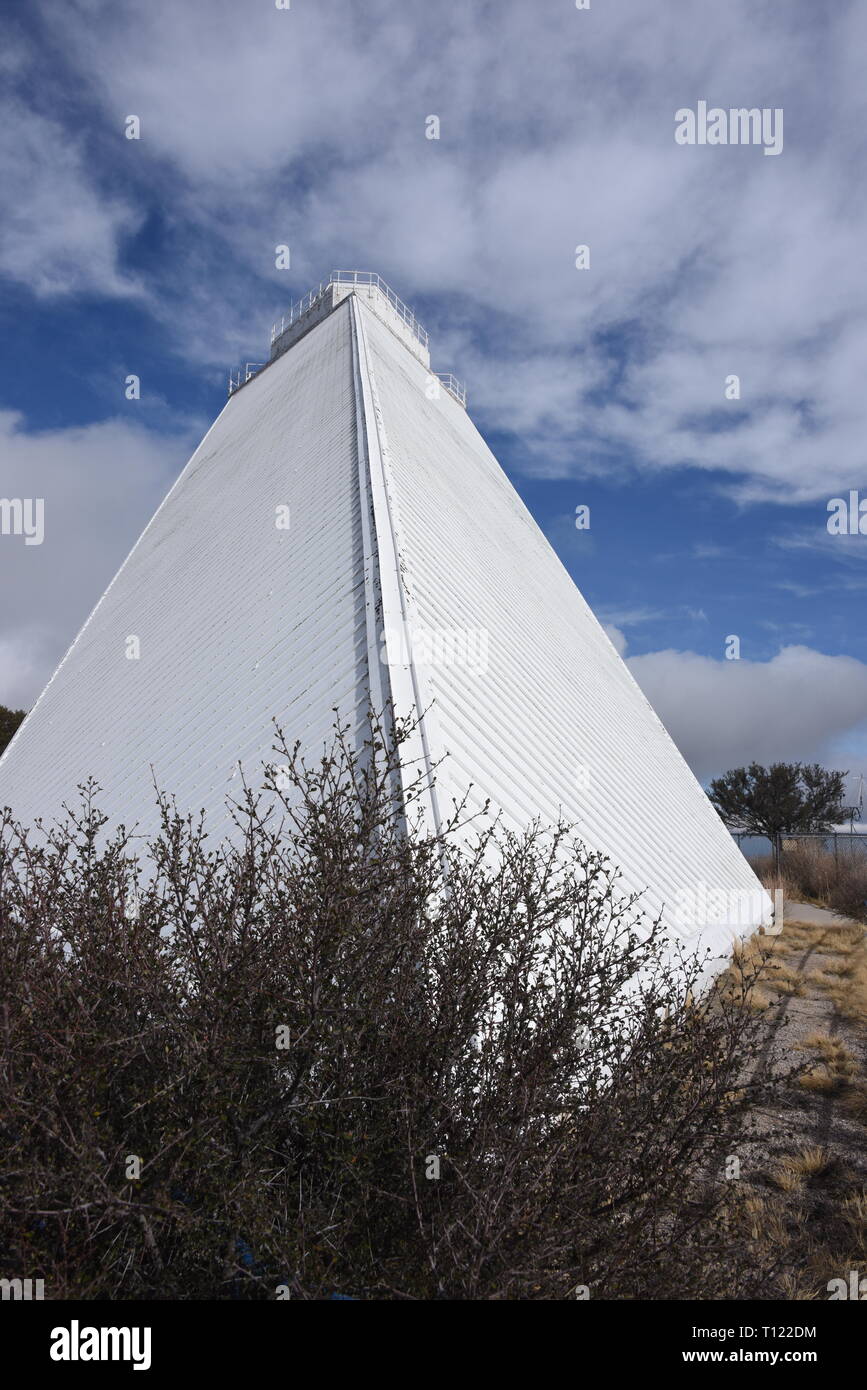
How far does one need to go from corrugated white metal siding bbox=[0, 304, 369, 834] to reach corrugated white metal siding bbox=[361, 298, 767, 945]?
0.62m

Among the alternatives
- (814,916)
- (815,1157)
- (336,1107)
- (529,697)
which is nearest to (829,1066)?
(815,1157)

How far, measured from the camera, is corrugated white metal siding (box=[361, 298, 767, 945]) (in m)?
5.88

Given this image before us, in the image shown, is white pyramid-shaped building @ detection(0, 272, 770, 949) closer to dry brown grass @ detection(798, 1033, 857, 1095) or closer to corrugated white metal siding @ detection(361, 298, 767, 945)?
corrugated white metal siding @ detection(361, 298, 767, 945)

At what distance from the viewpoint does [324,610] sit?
21.3 feet

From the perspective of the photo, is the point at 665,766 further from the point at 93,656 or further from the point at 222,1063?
the point at 222,1063

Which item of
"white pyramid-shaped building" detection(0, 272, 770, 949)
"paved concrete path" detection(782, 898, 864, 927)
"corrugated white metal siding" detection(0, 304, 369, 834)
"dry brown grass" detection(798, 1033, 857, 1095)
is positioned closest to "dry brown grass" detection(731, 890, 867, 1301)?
"dry brown grass" detection(798, 1033, 857, 1095)

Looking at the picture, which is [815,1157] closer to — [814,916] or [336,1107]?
[336,1107]

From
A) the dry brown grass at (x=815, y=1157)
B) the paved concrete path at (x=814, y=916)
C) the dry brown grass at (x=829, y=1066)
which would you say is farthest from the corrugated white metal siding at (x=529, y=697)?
the paved concrete path at (x=814, y=916)

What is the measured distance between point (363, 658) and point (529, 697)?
208cm

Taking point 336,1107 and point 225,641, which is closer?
point 336,1107

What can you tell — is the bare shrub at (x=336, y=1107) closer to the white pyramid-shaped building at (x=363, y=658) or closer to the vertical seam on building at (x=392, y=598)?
the vertical seam on building at (x=392, y=598)

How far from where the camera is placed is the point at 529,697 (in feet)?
23.7

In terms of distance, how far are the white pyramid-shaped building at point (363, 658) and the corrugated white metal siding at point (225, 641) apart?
0.03 metres
